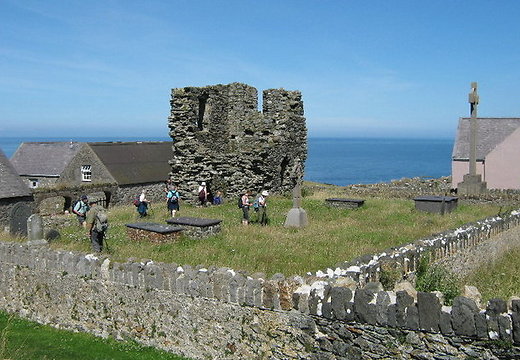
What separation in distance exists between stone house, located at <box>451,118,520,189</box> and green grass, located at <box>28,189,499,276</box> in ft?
52.0

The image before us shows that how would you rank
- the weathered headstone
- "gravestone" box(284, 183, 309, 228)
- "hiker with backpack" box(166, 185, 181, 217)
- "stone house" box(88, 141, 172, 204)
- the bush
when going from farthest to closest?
1. "stone house" box(88, 141, 172, 204)
2. "hiker with backpack" box(166, 185, 181, 217)
3. "gravestone" box(284, 183, 309, 228)
4. the bush
5. the weathered headstone

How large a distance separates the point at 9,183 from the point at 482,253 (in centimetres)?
2488

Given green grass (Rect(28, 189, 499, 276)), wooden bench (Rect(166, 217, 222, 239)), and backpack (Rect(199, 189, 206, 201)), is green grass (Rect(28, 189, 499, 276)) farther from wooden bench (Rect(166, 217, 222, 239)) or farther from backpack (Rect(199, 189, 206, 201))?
backpack (Rect(199, 189, 206, 201))

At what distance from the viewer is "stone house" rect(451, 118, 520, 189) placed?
127 feet

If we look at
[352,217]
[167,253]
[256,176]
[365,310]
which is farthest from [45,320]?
[256,176]

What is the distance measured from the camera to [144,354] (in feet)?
38.0

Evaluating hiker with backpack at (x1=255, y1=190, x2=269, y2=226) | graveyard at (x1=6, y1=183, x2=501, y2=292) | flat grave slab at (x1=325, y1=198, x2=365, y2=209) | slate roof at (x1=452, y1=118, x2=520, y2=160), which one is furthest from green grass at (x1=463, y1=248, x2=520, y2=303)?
slate roof at (x1=452, y1=118, x2=520, y2=160)

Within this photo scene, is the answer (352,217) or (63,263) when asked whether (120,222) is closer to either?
(63,263)

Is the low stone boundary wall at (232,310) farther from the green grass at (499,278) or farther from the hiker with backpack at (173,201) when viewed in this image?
the hiker with backpack at (173,201)

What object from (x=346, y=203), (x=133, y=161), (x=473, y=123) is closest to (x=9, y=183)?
(x=133, y=161)

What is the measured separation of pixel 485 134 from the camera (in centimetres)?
4250

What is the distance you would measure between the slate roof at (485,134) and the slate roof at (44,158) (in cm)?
3135

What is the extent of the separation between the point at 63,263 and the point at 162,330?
148 inches

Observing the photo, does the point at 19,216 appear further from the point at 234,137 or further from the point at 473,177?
the point at 473,177
